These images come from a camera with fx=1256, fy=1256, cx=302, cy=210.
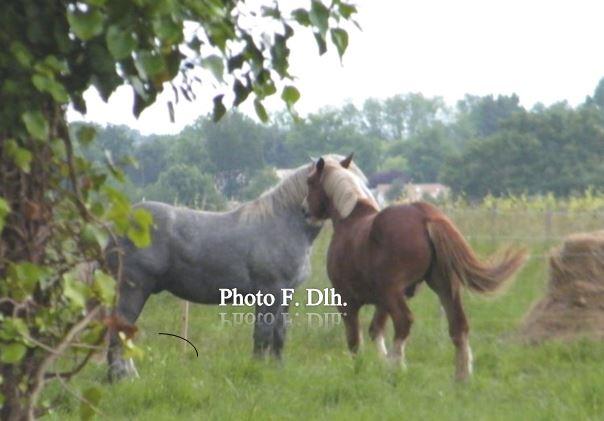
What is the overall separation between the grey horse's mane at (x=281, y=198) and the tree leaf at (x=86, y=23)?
738cm

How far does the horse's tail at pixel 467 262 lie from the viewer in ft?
29.6

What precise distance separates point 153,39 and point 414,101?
69833mm

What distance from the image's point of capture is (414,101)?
237 feet

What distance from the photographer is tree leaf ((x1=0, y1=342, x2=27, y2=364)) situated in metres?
2.90

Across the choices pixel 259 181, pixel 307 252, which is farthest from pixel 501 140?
pixel 307 252

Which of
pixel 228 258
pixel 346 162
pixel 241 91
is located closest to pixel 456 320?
pixel 228 258

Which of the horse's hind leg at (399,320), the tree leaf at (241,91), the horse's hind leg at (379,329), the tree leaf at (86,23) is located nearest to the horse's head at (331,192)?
the horse's hind leg at (379,329)

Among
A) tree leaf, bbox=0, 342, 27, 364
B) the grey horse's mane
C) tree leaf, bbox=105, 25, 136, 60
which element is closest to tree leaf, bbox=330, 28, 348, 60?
tree leaf, bbox=105, 25, 136, 60

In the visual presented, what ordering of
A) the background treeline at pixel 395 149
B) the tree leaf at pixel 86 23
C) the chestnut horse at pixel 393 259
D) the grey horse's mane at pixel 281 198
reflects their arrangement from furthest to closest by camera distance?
1. the background treeline at pixel 395 149
2. the grey horse's mane at pixel 281 198
3. the chestnut horse at pixel 393 259
4. the tree leaf at pixel 86 23

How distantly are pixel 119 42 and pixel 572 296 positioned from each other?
10.1 metres

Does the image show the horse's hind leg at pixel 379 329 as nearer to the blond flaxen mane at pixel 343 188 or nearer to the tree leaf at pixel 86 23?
the blond flaxen mane at pixel 343 188

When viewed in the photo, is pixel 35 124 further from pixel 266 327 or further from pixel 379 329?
pixel 379 329

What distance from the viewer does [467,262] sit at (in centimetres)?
905

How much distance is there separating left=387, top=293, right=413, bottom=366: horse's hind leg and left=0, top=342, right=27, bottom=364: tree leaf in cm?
666
